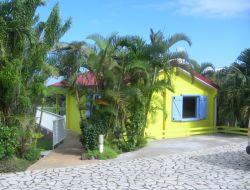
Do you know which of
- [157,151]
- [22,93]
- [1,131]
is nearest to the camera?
[1,131]

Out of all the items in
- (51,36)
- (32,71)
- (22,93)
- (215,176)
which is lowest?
(215,176)

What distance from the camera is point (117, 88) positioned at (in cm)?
1270

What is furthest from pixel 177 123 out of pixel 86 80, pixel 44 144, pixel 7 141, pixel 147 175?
pixel 7 141

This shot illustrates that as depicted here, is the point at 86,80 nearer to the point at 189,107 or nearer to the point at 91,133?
the point at 91,133

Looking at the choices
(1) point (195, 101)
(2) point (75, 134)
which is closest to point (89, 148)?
(2) point (75, 134)

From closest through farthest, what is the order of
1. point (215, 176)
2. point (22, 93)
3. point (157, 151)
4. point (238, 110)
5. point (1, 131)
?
point (215, 176), point (1, 131), point (22, 93), point (157, 151), point (238, 110)

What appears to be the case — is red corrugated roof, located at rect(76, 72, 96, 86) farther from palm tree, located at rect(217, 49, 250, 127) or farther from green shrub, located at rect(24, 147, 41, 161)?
palm tree, located at rect(217, 49, 250, 127)

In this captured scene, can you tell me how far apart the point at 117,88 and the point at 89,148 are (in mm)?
2264

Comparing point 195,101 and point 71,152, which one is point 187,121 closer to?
point 195,101

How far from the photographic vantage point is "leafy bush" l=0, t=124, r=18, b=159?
10008 millimetres

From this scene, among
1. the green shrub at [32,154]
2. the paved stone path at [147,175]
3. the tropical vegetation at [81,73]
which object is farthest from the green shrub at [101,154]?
the green shrub at [32,154]

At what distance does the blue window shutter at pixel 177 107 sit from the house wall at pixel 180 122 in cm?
17

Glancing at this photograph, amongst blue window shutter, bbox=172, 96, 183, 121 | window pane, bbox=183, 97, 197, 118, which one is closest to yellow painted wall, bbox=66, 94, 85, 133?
blue window shutter, bbox=172, 96, 183, 121

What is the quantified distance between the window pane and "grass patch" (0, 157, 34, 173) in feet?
32.7
